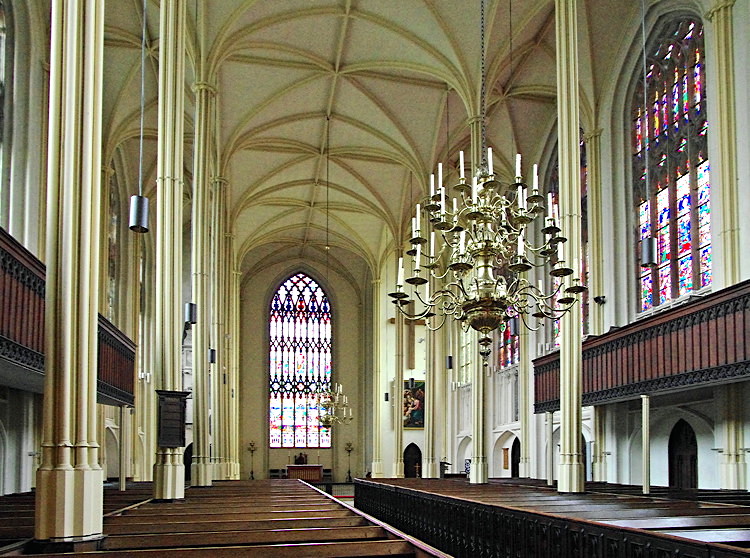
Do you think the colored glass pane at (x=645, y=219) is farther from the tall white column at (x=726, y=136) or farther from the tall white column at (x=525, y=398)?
the tall white column at (x=525, y=398)

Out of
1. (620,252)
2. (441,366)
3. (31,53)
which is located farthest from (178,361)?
(441,366)

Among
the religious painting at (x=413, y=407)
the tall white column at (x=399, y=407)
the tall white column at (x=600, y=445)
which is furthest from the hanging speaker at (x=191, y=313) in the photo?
the religious painting at (x=413, y=407)

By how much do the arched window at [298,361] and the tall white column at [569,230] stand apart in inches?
1024

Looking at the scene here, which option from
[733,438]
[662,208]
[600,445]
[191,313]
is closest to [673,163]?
[662,208]

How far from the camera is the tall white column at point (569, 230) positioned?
43.9ft

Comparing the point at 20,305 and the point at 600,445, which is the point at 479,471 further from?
the point at 20,305

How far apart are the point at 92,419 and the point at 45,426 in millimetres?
360

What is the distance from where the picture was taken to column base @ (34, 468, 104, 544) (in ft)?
19.8

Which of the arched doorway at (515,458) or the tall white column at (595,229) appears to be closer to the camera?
the tall white column at (595,229)

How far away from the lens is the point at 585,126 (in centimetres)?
2078

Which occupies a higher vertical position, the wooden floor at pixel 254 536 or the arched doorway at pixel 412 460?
the wooden floor at pixel 254 536

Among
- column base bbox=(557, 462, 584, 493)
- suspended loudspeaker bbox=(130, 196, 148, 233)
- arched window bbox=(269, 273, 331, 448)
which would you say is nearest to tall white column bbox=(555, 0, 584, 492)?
column base bbox=(557, 462, 584, 493)

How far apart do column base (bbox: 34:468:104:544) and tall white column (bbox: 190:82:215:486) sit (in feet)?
33.6

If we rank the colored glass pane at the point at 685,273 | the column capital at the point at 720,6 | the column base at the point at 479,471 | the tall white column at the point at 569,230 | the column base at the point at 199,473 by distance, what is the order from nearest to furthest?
the tall white column at the point at 569,230
the column capital at the point at 720,6
the colored glass pane at the point at 685,273
the column base at the point at 199,473
the column base at the point at 479,471
